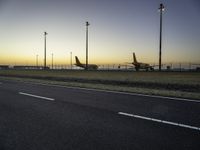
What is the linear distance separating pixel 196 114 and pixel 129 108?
2.26 m

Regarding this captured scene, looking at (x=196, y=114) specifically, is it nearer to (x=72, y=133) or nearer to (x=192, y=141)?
(x=192, y=141)

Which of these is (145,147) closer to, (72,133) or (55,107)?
(72,133)

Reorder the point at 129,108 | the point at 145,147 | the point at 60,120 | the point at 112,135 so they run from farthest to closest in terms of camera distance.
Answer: the point at 129,108, the point at 60,120, the point at 112,135, the point at 145,147

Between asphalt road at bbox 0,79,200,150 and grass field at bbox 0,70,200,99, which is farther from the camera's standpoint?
grass field at bbox 0,70,200,99

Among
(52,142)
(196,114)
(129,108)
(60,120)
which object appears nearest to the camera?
(52,142)

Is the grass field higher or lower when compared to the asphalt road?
higher

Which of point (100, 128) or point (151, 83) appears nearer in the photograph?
point (100, 128)

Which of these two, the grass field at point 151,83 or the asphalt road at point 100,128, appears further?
the grass field at point 151,83

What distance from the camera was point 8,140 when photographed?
5.00 metres

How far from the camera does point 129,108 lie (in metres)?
8.50

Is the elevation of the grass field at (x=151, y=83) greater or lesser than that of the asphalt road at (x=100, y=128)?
greater

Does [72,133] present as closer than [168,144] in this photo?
No

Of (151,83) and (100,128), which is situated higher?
(151,83)

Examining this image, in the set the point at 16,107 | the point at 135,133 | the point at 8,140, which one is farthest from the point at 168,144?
the point at 16,107
